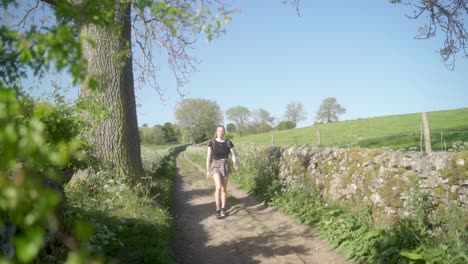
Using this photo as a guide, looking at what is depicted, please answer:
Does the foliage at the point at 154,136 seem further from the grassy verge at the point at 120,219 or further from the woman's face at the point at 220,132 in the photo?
the grassy verge at the point at 120,219

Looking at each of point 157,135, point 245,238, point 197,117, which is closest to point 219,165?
point 245,238

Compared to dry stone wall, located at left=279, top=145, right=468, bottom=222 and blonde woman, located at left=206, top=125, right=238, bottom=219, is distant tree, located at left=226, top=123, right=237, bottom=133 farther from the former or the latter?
dry stone wall, located at left=279, top=145, right=468, bottom=222

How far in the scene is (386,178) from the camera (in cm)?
620

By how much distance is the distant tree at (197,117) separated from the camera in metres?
84.5

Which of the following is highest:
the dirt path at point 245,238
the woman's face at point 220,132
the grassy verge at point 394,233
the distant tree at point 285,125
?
the distant tree at point 285,125

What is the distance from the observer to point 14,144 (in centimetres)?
97

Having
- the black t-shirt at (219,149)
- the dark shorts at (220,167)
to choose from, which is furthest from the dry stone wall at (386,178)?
the black t-shirt at (219,149)

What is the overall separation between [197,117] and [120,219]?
7896 cm

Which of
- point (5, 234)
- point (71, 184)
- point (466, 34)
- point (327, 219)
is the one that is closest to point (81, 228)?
point (5, 234)

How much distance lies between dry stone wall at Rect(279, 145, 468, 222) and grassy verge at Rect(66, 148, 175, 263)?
12.7 ft

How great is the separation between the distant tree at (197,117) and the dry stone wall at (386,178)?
75649mm

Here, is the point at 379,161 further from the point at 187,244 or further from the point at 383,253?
the point at 187,244

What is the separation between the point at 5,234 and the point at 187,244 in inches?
199

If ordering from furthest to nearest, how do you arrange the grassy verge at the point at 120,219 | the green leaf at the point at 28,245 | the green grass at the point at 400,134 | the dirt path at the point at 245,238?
1. the green grass at the point at 400,134
2. the dirt path at the point at 245,238
3. the grassy verge at the point at 120,219
4. the green leaf at the point at 28,245
